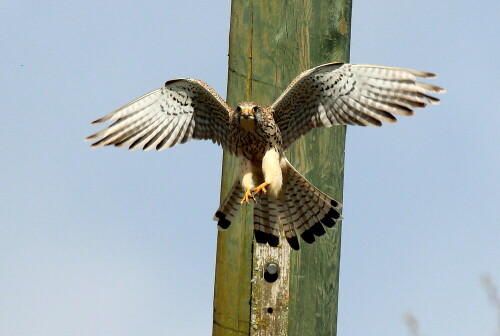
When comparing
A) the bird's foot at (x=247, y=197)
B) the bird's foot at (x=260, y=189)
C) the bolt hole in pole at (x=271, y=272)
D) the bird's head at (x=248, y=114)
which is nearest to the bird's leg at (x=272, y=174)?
the bird's foot at (x=260, y=189)

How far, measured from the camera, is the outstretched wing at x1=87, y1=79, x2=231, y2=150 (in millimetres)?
4199

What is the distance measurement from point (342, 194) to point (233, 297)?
0.76 meters

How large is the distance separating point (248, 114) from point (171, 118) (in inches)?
31.8

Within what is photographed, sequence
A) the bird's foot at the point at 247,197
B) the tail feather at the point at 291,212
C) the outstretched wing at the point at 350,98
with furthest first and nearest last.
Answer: the outstretched wing at the point at 350,98 < the bird's foot at the point at 247,197 < the tail feather at the point at 291,212

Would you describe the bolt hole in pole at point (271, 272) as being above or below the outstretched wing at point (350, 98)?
below

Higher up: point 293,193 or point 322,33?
point 322,33

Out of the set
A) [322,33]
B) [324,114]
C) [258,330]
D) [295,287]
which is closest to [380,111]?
[324,114]

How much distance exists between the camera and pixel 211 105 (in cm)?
432

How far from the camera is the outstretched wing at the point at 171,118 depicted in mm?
4199

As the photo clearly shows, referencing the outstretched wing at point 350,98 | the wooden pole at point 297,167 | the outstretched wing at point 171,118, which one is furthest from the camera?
the outstretched wing at point 171,118

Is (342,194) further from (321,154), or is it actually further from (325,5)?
(325,5)

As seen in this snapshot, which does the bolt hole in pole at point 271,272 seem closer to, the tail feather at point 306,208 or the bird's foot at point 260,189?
the tail feather at point 306,208

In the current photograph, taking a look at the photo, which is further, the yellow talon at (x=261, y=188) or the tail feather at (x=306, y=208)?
the yellow talon at (x=261, y=188)

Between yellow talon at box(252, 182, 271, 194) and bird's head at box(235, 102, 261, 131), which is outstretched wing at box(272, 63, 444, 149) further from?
yellow talon at box(252, 182, 271, 194)
